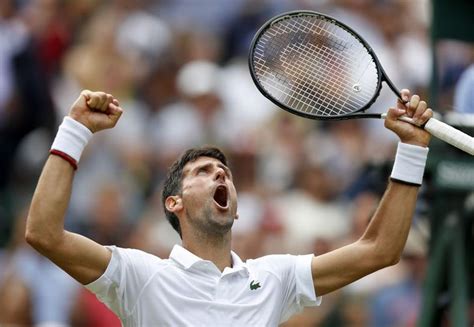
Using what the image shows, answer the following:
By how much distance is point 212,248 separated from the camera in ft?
20.0

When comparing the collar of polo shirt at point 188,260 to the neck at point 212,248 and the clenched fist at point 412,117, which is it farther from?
the clenched fist at point 412,117

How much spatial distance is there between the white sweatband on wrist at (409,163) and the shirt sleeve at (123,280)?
3.75 feet

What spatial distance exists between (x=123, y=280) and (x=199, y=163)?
2.47ft

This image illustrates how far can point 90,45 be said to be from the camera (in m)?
13.0

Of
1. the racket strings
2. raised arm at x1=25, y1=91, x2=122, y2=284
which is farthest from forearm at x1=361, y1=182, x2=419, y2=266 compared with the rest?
raised arm at x1=25, y1=91, x2=122, y2=284

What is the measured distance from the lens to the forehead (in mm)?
6270

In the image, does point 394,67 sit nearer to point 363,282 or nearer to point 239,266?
point 363,282

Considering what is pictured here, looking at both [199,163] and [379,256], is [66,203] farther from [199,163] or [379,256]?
[379,256]

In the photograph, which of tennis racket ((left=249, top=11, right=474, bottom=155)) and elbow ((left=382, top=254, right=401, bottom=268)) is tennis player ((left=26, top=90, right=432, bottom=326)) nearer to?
elbow ((left=382, top=254, right=401, bottom=268))

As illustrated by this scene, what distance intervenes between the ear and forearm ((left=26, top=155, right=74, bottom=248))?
810mm

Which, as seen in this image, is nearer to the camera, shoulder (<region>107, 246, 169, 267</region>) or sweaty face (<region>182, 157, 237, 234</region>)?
shoulder (<region>107, 246, 169, 267</region>)

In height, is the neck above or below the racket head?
below

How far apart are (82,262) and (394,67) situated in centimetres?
733

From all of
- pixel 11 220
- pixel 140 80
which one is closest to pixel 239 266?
pixel 11 220
